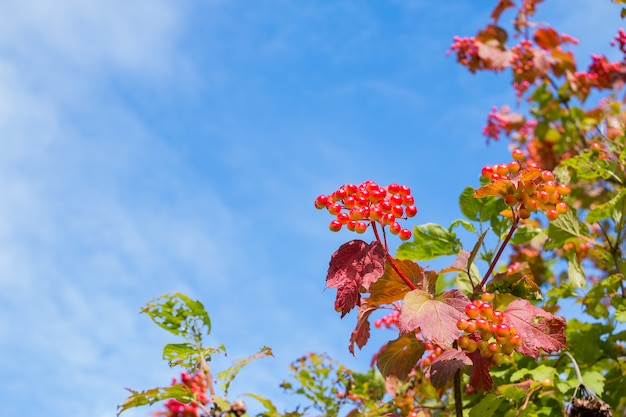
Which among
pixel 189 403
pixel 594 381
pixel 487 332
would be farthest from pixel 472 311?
pixel 594 381

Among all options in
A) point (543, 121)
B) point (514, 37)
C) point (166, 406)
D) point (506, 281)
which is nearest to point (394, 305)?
point (506, 281)

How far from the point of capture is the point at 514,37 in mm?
6805

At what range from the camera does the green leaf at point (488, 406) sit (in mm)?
2352

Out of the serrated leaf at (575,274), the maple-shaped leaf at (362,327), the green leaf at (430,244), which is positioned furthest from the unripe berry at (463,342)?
the serrated leaf at (575,274)

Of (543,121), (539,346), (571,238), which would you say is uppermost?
(543,121)

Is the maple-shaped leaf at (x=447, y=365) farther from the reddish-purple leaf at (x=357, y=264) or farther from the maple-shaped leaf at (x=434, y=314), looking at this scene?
the reddish-purple leaf at (x=357, y=264)

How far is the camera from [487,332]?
2.06m

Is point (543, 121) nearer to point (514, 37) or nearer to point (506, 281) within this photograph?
point (514, 37)

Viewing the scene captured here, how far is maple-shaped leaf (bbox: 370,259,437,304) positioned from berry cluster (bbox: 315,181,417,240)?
0.12m

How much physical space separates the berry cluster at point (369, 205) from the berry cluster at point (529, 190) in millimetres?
306

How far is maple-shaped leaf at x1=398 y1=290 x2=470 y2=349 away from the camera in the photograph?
6.65 feet

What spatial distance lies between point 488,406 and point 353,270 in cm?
75

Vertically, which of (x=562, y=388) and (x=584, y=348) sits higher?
(x=584, y=348)

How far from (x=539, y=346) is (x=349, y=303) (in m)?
0.63
